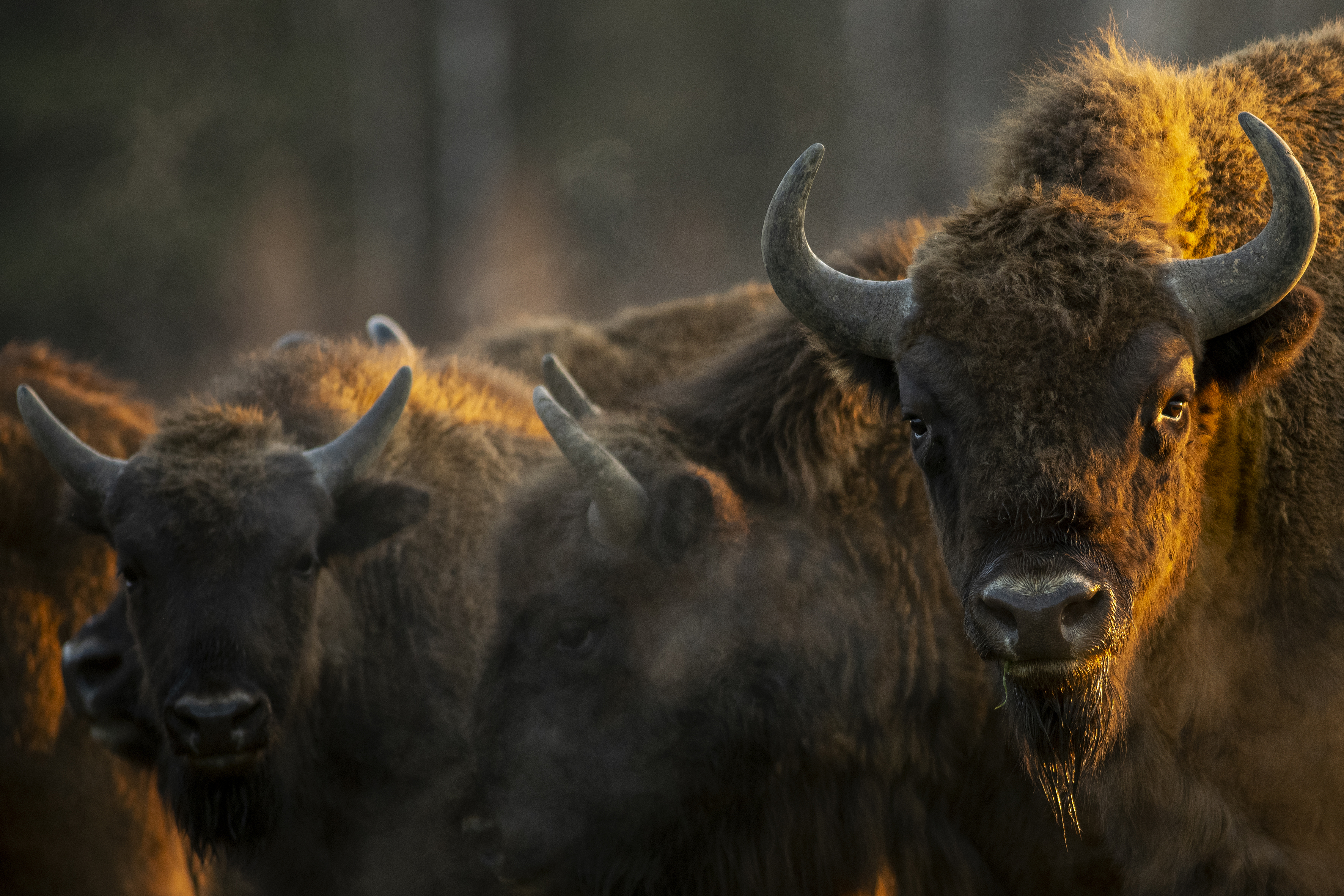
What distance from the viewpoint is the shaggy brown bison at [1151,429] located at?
9.56ft

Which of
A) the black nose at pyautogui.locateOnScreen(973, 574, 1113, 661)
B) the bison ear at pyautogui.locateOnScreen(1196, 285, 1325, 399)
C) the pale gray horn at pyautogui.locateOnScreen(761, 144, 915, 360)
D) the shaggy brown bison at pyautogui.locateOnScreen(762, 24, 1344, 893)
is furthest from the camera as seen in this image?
the pale gray horn at pyautogui.locateOnScreen(761, 144, 915, 360)

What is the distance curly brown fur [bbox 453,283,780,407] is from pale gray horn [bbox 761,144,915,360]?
103 inches

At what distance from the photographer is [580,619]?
408 centimetres

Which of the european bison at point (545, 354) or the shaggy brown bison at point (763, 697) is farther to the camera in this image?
the european bison at point (545, 354)

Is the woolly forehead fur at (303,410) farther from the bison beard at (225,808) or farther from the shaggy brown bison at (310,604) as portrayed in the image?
the bison beard at (225,808)

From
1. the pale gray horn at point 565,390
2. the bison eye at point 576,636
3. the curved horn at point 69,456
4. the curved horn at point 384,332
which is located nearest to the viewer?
the bison eye at point 576,636

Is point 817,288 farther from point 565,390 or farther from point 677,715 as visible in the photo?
point 565,390

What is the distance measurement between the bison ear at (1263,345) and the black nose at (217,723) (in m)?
3.12

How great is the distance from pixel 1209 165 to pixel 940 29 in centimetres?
1465

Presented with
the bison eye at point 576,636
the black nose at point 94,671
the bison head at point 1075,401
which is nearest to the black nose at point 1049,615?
the bison head at point 1075,401

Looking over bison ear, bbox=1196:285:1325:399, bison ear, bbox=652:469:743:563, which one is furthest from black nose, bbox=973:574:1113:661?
bison ear, bbox=652:469:743:563

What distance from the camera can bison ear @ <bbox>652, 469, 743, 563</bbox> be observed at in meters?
4.01

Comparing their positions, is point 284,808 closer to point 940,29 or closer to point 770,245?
point 770,245

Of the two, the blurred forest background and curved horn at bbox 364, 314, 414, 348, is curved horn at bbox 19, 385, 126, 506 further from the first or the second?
the blurred forest background
